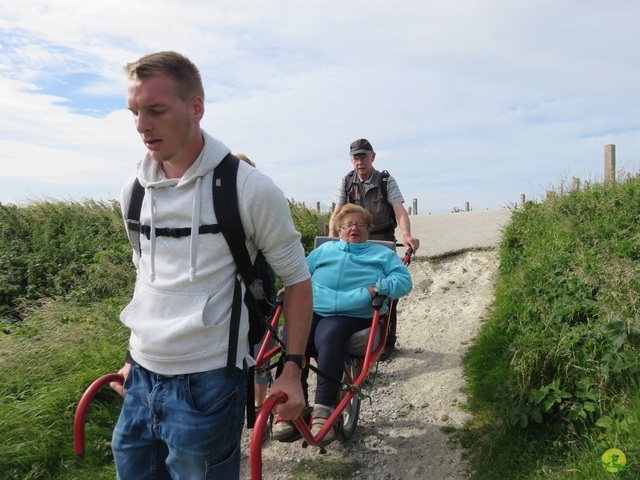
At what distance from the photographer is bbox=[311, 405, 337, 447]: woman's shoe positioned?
3.72 m

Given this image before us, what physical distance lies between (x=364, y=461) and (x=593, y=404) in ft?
5.33

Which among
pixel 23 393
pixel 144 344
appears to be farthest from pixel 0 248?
pixel 144 344

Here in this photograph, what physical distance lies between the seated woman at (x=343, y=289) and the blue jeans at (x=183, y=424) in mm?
1627

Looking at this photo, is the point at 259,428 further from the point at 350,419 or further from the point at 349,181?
the point at 349,181

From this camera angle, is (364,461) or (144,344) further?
(364,461)

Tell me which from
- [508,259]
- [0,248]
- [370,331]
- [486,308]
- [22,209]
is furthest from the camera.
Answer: [22,209]

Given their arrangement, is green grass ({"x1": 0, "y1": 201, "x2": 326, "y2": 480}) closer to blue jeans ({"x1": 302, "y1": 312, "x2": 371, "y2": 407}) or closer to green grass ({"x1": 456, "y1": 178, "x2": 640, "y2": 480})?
blue jeans ({"x1": 302, "y1": 312, "x2": 371, "y2": 407})

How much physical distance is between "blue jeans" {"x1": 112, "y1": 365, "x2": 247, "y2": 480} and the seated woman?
5.34 feet

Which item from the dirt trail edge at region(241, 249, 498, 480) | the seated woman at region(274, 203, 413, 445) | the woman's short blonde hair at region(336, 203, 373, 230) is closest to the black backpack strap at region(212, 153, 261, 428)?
the seated woman at region(274, 203, 413, 445)

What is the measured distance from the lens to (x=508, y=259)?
770 cm

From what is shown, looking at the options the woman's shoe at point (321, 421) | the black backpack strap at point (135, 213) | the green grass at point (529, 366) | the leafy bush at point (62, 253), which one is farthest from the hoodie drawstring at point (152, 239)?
the leafy bush at point (62, 253)

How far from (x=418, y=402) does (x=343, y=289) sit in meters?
1.36

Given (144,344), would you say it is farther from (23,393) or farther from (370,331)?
(23,393)

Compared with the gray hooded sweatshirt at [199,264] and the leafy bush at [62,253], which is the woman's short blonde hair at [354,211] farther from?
the leafy bush at [62,253]
